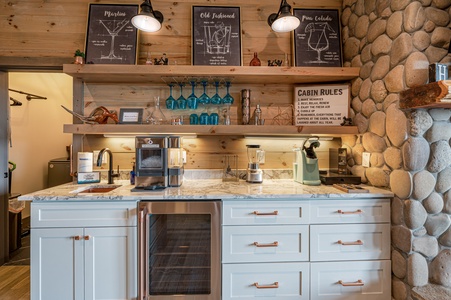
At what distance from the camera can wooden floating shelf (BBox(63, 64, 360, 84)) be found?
→ 2.05 metres

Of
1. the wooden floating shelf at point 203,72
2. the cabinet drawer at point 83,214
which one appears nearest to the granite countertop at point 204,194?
the cabinet drawer at point 83,214

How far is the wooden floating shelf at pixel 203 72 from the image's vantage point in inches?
80.6

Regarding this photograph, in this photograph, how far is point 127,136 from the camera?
2.35m

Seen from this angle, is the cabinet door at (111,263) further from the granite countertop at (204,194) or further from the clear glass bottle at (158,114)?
the clear glass bottle at (158,114)

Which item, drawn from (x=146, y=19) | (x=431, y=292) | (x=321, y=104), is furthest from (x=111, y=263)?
(x=321, y=104)

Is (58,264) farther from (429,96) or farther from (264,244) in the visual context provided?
(429,96)

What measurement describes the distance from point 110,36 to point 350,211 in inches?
110

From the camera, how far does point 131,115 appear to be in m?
2.21

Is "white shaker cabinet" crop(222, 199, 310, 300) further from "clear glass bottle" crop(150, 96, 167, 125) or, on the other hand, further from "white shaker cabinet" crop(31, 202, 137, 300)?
"clear glass bottle" crop(150, 96, 167, 125)

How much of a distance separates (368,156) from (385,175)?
238mm

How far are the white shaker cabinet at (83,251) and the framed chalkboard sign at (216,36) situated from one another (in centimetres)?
164

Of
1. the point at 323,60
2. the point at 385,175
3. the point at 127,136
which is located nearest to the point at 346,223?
the point at 385,175

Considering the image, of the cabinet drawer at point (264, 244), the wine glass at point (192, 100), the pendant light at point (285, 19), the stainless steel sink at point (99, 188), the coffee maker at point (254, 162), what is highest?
the pendant light at point (285, 19)

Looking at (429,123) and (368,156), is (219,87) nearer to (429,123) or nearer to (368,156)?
(368,156)
